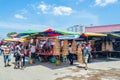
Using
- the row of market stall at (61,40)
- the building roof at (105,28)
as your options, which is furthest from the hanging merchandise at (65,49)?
the building roof at (105,28)

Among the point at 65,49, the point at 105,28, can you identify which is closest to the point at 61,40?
the point at 65,49

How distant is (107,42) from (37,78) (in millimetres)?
12838

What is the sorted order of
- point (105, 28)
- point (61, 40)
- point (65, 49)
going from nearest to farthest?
point (65, 49) < point (61, 40) < point (105, 28)

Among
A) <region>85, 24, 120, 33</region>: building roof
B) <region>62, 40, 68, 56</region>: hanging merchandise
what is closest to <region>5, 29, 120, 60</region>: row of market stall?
<region>62, 40, 68, 56</region>: hanging merchandise

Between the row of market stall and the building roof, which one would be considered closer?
the row of market stall

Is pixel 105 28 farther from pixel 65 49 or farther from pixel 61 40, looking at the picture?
pixel 65 49

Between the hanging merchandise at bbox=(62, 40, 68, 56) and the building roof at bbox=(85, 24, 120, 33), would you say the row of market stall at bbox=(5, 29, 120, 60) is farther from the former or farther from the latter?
the building roof at bbox=(85, 24, 120, 33)

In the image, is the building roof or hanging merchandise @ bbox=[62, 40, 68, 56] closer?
hanging merchandise @ bbox=[62, 40, 68, 56]

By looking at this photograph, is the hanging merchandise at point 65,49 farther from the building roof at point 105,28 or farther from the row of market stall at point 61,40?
the building roof at point 105,28

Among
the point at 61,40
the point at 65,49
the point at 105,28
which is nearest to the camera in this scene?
the point at 65,49

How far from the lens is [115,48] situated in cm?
2438

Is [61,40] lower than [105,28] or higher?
lower

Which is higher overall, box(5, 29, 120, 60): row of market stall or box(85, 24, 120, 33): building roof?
box(85, 24, 120, 33): building roof

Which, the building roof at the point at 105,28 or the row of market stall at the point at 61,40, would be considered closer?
the row of market stall at the point at 61,40
